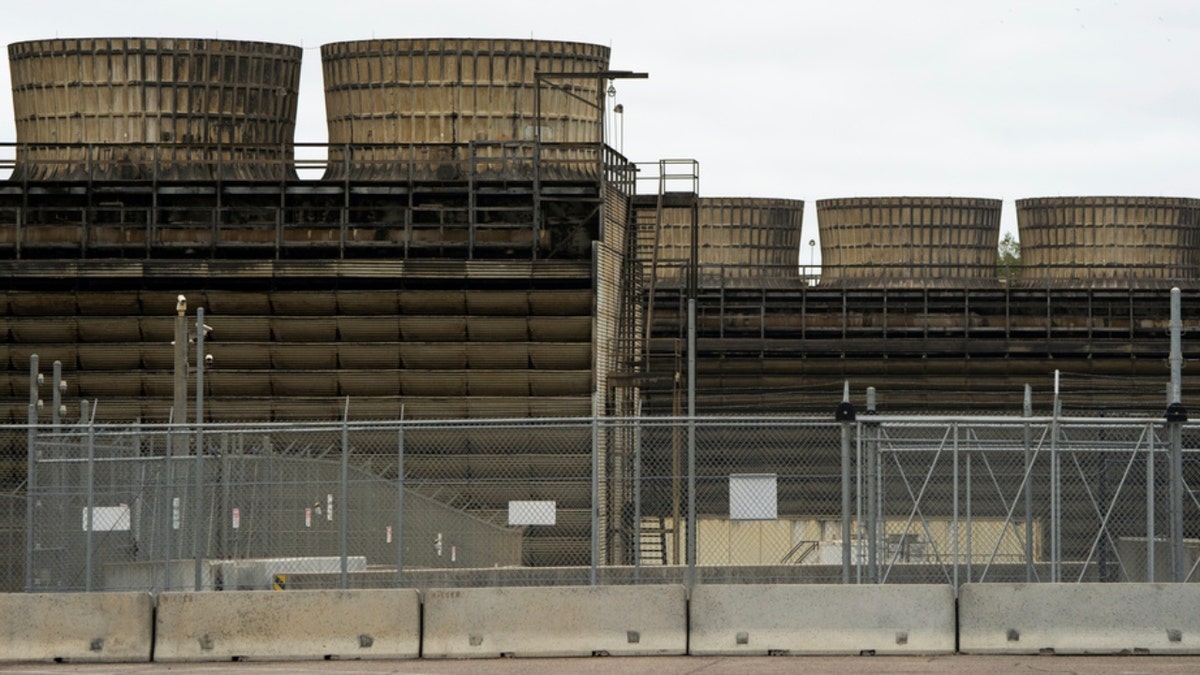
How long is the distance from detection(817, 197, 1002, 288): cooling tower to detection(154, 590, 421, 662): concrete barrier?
46272 millimetres

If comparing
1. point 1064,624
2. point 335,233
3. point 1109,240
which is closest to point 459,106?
point 335,233

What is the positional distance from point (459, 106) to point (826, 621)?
2791 cm

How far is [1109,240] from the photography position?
6581 cm

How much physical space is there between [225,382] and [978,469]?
1628 cm

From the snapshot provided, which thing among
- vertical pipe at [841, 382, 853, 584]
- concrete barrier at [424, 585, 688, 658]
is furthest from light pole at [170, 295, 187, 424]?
vertical pipe at [841, 382, 853, 584]

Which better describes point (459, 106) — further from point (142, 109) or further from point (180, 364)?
point (180, 364)

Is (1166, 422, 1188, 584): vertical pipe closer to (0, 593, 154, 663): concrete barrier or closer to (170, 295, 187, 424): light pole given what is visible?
(0, 593, 154, 663): concrete barrier

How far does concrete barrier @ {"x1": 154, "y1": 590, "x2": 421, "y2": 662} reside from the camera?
1961 centimetres

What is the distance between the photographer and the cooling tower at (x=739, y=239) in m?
66.8

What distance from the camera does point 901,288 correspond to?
6056cm

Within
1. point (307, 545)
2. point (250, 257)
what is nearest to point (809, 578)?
point (307, 545)

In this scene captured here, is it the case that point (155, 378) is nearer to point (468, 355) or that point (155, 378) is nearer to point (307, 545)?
point (468, 355)

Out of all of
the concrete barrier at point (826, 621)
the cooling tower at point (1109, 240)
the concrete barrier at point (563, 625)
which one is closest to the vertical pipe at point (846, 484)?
the concrete barrier at point (826, 621)

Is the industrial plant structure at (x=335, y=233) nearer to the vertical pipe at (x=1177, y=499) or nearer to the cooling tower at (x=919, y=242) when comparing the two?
the cooling tower at (x=919, y=242)
